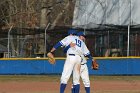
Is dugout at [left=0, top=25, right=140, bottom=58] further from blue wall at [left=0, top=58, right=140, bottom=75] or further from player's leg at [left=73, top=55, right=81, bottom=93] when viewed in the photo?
player's leg at [left=73, top=55, right=81, bottom=93]

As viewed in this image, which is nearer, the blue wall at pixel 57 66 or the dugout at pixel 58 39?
the blue wall at pixel 57 66

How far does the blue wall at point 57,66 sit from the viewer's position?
24.8 meters

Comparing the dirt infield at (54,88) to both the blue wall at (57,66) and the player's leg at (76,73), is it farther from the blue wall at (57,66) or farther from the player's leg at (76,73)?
the blue wall at (57,66)

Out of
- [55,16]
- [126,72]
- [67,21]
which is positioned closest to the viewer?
[126,72]

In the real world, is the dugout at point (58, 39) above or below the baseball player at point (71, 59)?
above

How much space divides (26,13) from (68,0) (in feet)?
11.8

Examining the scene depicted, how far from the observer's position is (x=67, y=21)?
43.5m

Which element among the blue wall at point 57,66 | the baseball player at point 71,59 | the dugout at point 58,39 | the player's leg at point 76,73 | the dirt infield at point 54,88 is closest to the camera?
the baseball player at point 71,59

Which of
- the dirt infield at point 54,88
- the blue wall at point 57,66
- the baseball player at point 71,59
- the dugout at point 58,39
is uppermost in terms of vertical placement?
the dugout at point 58,39

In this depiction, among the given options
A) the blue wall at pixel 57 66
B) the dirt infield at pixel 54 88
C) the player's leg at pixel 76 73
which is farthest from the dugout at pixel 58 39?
the player's leg at pixel 76 73

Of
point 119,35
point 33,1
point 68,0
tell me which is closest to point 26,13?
point 33,1

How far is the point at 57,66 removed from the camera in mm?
25234

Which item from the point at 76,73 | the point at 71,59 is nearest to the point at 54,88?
the point at 76,73

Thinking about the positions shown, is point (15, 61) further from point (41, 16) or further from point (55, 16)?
point (55, 16)
